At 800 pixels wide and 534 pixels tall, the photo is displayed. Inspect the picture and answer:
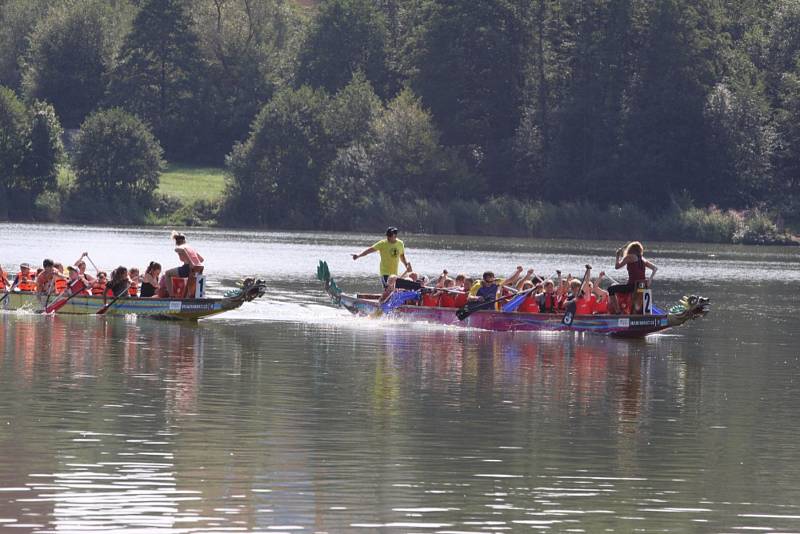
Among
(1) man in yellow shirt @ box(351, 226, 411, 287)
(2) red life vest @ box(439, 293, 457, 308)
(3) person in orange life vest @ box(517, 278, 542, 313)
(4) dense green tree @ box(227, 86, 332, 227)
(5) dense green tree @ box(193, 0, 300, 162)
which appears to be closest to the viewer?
(3) person in orange life vest @ box(517, 278, 542, 313)

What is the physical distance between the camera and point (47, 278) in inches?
1560

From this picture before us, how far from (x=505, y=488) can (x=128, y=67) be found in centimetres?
11750

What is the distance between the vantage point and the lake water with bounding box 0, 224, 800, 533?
17.2 meters

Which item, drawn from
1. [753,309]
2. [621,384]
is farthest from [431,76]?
[621,384]

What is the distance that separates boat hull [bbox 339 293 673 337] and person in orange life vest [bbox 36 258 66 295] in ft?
23.2

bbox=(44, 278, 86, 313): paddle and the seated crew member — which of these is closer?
the seated crew member

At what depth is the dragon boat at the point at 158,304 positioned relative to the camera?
125 feet

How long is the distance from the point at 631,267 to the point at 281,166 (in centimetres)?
7987

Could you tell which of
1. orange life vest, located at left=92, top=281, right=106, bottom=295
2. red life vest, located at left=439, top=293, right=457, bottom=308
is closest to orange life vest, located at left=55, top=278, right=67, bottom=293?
orange life vest, located at left=92, top=281, right=106, bottom=295

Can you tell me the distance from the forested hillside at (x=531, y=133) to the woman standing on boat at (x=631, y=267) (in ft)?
228

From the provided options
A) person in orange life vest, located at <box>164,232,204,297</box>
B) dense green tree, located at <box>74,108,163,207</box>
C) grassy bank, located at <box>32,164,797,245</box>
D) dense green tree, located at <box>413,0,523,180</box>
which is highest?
dense green tree, located at <box>413,0,523,180</box>

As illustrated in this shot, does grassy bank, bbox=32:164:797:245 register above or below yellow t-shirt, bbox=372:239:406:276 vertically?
above

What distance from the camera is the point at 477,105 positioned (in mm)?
120000

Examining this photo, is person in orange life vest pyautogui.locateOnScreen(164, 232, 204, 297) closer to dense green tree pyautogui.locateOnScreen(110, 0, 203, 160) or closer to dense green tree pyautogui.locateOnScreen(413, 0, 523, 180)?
dense green tree pyautogui.locateOnScreen(413, 0, 523, 180)
